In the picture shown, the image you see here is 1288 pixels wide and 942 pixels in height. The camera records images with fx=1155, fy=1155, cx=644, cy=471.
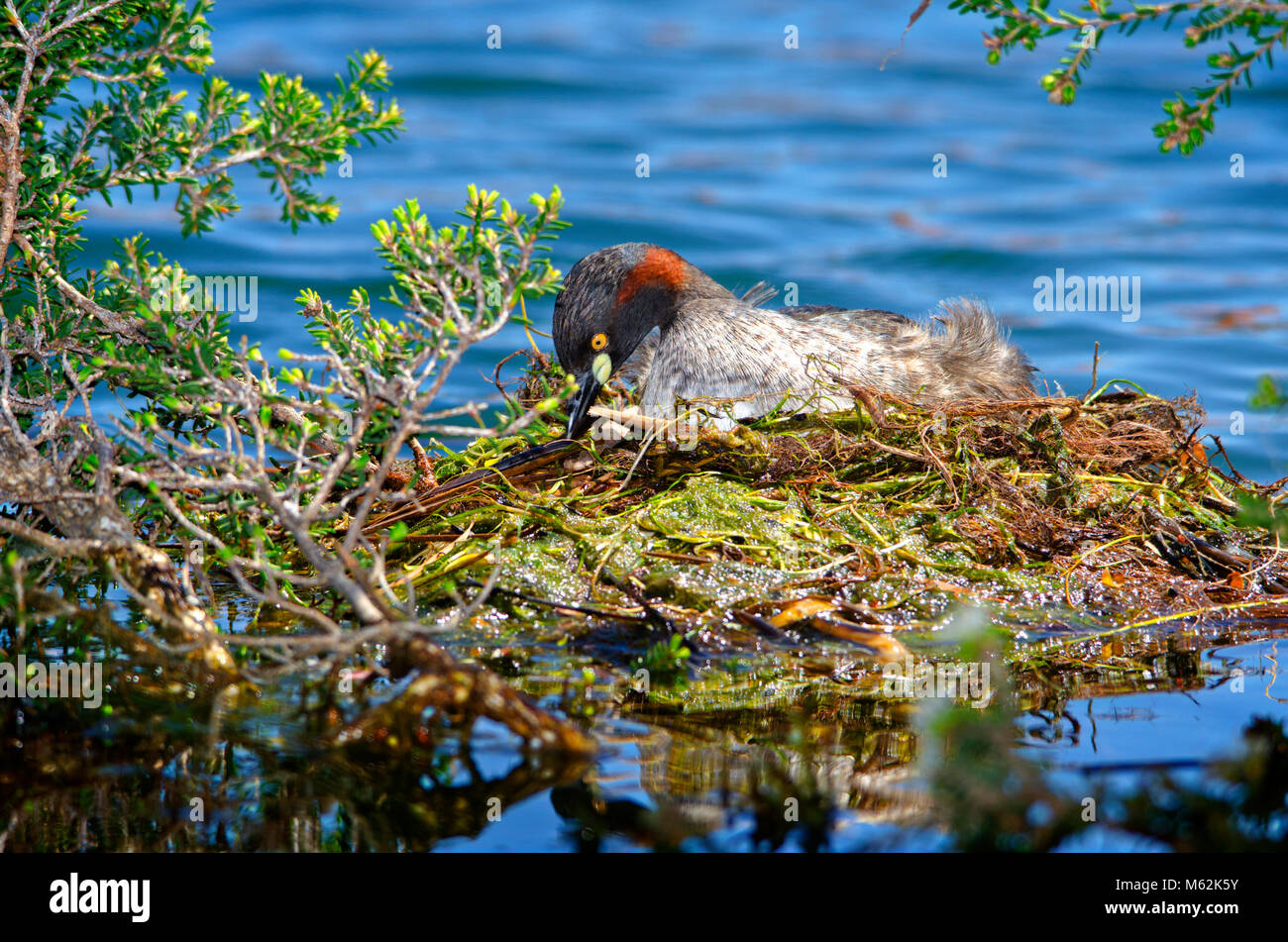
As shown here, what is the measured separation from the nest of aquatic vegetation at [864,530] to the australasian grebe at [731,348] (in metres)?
0.26

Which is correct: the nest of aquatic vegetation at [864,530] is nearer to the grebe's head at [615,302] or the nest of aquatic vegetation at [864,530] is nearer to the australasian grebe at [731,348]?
the australasian grebe at [731,348]

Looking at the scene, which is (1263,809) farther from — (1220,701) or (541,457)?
(541,457)

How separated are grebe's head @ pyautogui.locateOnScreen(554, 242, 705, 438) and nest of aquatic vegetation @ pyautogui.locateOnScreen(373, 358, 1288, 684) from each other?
736 mm

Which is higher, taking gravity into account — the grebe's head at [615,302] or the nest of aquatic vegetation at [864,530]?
the grebe's head at [615,302]

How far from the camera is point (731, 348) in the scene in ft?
18.4

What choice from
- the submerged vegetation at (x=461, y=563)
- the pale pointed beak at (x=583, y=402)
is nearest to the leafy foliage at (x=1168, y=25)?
the submerged vegetation at (x=461, y=563)

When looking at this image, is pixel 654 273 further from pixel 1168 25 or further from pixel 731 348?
pixel 1168 25

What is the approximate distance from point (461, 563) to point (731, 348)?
191 centimetres

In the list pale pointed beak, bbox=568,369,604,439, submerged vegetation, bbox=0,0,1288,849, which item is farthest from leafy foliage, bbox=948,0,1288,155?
pale pointed beak, bbox=568,369,604,439

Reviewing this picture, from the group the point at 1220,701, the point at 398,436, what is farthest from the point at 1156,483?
the point at 398,436

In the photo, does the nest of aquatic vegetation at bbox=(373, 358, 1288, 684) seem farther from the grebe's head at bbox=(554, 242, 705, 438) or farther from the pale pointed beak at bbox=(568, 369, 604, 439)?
the grebe's head at bbox=(554, 242, 705, 438)

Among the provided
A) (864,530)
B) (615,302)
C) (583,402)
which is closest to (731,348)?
(615,302)

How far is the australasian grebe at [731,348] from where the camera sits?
216 inches
